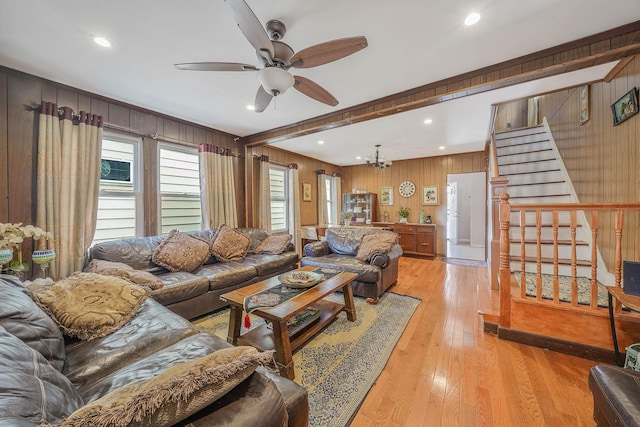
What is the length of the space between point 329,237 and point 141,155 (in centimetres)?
293

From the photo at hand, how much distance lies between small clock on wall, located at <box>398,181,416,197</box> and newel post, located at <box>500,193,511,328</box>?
14.1ft

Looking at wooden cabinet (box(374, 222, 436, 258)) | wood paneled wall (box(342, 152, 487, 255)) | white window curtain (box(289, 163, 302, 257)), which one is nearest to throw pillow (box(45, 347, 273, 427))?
white window curtain (box(289, 163, 302, 257))

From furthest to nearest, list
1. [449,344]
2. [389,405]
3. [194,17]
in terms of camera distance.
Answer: [449,344] → [194,17] → [389,405]

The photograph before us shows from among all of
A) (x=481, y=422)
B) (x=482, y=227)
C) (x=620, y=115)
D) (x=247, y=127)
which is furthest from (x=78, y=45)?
(x=482, y=227)

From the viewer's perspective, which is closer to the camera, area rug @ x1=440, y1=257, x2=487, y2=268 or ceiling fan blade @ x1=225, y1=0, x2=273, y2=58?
ceiling fan blade @ x1=225, y1=0, x2=273, y2=58

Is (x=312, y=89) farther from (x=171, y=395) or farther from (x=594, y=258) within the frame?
(x=594, y=258)

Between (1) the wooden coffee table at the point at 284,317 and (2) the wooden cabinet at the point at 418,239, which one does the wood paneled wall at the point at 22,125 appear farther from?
(2) the wooden cabinet at the point at 418,239

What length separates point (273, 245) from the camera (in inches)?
150

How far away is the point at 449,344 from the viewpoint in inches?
82.6

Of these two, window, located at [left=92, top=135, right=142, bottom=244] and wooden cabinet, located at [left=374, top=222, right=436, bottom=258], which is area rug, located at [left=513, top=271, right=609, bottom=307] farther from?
window, located at [left=92, top=135, right=142, bottom=244]

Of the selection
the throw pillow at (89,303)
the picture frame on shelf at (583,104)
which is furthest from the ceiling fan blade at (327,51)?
the picture frame on shelf at (583,104)

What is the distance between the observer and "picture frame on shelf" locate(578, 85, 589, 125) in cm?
295

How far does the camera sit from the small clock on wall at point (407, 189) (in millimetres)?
6339

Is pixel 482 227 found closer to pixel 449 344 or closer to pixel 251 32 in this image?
pixel 449 344
